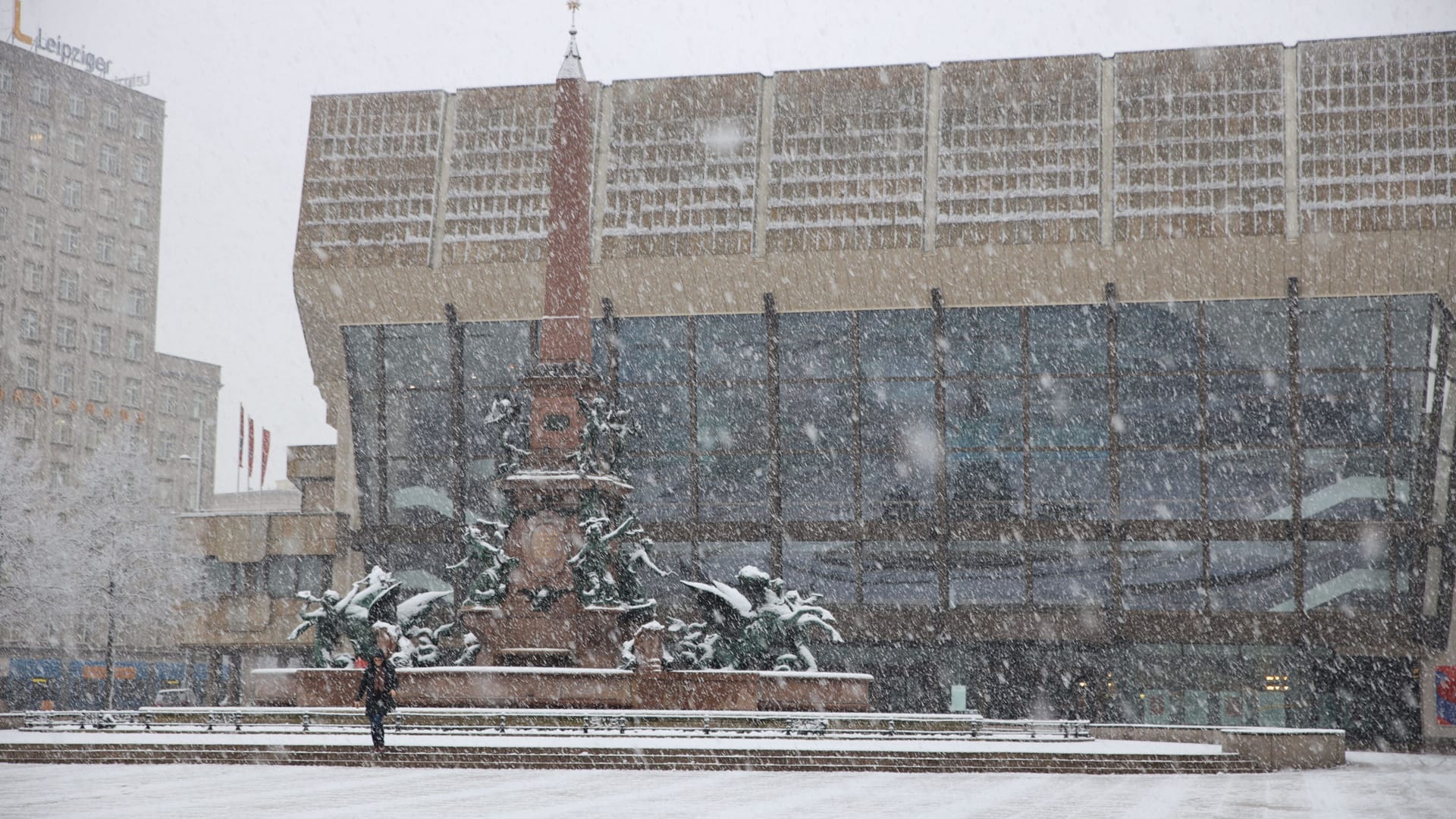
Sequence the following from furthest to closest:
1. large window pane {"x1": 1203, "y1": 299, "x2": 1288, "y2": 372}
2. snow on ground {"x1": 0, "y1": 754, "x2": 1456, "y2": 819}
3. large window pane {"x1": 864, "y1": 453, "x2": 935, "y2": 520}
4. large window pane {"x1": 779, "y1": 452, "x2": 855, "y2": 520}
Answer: large window pane {"x1": 779, "y1": 452, "x2": 855, "y2": 520}
large window pane {"x1": 864, "y1": 453, "x2": 935, "y2": 520}
large window pane {"x1": 1203, "y1": 299, "x2": 1288, "y2": 372}
snow on ground {"x1": 0, "y1": 754, "x2": 1456, "y2": 819}

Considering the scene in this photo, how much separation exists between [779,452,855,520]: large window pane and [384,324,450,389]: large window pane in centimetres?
1031

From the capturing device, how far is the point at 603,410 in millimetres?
29484

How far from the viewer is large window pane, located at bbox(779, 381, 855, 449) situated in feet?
145

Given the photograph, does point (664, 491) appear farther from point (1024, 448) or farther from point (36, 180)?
point (36, 180)

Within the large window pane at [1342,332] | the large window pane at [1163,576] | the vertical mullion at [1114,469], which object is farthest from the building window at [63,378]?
the large window pane at [1342,332]

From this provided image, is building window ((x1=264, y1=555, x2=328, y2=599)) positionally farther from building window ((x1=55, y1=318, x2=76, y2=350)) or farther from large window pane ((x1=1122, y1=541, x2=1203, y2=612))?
building window ((x1=55, y1=318, x2=76, y2=350))

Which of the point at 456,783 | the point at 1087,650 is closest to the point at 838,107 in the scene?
the point at 1087,650

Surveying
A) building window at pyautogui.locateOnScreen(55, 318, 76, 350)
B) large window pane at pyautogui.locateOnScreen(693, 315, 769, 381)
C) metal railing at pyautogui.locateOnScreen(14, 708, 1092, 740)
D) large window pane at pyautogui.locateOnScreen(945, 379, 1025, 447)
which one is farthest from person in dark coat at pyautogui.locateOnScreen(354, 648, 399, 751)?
building window at pyautogui.locateOnScreen(55, 318, 76, 350)

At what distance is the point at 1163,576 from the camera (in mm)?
42750

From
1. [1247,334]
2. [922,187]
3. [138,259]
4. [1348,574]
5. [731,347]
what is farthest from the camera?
[138,259]

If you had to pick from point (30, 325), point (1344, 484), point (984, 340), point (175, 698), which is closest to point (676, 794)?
point (984, 340)

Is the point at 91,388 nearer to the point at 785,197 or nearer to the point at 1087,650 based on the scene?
the point at 785,197

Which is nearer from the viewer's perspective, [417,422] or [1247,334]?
[1247,334]

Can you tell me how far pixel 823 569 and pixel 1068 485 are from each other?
22.7 ft
